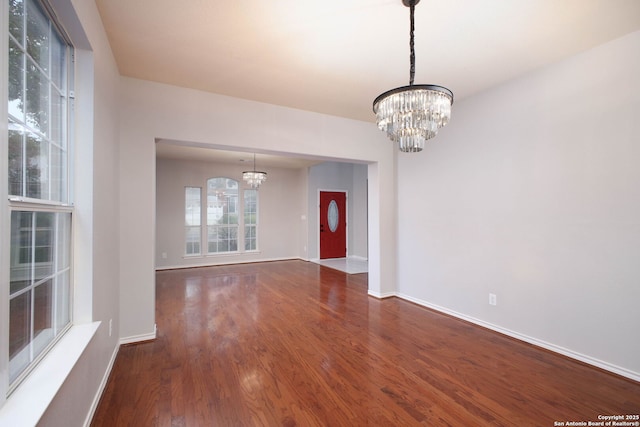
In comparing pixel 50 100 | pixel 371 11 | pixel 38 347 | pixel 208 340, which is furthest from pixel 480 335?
pixel 50 100

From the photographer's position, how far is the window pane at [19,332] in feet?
3.75

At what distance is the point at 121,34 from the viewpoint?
2.22 metres

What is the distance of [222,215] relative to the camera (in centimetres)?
719

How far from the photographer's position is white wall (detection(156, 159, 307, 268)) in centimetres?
654

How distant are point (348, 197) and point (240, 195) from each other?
3.08 metres

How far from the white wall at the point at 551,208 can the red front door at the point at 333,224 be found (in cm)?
425

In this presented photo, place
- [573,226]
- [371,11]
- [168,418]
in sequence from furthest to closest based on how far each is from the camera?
[573,226] → [371,11] → [168,418]

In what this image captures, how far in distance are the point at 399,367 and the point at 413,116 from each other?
2.01 metres

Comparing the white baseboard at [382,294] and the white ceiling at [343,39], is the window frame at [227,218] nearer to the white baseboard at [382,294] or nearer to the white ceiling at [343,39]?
the white baseboard at [382,294]

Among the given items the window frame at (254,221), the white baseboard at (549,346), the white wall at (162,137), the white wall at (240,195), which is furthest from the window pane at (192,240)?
the white baseboard at (549,346)

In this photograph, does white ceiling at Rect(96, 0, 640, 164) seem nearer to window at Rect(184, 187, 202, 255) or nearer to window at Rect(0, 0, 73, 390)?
window at Rect(0, 0, 73, 390)

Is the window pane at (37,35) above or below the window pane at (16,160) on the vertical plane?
above

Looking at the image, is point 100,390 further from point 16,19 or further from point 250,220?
point 250,220

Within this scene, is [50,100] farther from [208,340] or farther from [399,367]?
[399,367]
